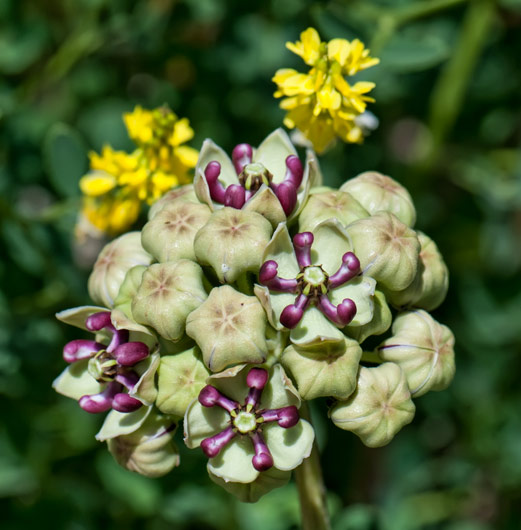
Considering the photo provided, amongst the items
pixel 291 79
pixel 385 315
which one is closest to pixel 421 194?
pixel 291 79

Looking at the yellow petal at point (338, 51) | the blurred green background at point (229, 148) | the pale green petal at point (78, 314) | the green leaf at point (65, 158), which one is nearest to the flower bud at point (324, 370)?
the pale green petal at point (78, 314)

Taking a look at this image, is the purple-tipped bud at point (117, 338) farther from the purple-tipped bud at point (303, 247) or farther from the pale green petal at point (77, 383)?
the purple-tipped bud at point (303, 247)

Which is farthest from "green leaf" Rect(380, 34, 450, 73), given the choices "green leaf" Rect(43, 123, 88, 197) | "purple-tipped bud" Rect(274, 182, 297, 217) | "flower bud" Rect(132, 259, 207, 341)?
"flower bud" Rect(132, 259, 207, 341)

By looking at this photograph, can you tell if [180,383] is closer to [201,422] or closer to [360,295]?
[201,422]

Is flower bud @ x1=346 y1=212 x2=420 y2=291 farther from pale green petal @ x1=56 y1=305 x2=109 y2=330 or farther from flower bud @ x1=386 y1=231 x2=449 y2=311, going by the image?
pale green petal @ x1=56 y1=305 x2=109 y2=330

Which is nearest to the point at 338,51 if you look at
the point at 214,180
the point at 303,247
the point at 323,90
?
the point at 323,90
